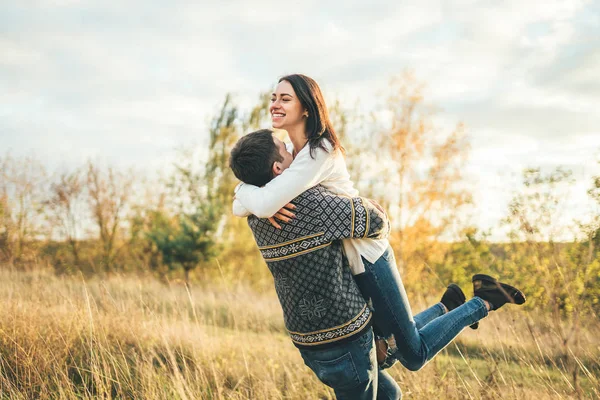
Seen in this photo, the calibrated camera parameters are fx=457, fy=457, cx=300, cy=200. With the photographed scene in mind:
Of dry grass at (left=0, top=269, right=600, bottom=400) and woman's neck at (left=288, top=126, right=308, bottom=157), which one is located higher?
woman's neck at (left=288, top=126, right=308, bottom=157)

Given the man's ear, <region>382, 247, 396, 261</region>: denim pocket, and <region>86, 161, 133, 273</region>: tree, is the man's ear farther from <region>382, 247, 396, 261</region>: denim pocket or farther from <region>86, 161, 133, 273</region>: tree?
<region>86, 161, 133, 273</region>: tree

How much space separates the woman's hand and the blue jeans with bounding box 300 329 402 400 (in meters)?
0.62

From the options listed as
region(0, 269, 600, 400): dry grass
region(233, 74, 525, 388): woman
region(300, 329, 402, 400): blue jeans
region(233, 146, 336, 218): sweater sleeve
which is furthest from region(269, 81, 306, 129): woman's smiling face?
region(0, 269, 600, 400): dry grass

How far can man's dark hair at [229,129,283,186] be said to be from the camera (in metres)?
2.11

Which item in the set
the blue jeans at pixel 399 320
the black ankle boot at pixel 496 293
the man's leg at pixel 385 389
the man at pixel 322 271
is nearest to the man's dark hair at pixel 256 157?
the man at pixel 322 271

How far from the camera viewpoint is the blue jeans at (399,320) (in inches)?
84.0

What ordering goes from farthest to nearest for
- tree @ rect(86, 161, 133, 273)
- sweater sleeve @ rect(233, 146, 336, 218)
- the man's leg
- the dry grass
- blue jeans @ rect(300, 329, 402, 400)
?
tree @ rect(86, 161, 133, 273) < the dry grass < the man's leg < blue jeans @ rect(300, 329, 402, 400) < sweater sleeve @ rect(233, 146, 336, 218)

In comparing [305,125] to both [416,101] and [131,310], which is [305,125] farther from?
[416,101]

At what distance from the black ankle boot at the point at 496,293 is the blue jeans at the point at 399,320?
259mm

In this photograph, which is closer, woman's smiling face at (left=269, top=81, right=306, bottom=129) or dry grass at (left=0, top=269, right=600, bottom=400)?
woman's smiling face at (left=269, top=81, right=306, bottom=129)

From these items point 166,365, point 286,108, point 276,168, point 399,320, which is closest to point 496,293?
point 399,320

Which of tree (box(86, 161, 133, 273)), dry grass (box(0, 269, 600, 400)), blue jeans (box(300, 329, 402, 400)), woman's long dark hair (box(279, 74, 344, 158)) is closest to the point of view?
blue jeans (box(300, 329, 402, 400))

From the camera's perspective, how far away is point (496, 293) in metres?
2.57

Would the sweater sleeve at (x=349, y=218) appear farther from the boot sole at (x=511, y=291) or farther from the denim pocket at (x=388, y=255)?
the boot sole at (x=511, y=291)
